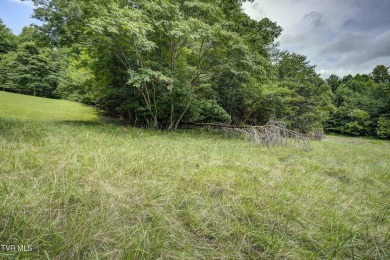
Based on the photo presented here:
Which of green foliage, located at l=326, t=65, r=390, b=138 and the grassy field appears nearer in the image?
the grassy field

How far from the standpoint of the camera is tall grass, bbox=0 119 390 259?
155 cm

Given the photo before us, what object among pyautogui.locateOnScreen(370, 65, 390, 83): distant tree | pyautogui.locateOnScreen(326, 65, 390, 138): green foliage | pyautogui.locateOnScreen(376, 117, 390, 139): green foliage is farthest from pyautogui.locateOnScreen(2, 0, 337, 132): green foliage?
pyautogui.locateOnScreen(370, 65, 390, 83): distant tree

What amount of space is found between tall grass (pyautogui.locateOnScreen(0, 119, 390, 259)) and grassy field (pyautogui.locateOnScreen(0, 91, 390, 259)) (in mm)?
10

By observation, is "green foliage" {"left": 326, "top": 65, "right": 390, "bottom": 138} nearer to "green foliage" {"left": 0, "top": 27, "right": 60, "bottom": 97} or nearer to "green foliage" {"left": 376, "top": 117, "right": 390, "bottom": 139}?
"green foliage" {"left": 376, "top": 117, "right": 390, "bottom": 139}

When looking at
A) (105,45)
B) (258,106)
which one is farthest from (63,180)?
(258,106)

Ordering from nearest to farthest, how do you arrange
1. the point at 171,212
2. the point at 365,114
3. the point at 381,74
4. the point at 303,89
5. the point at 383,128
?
1. the point at 171,212
2. the point at 303,89
3. the point at 383,128
4. the point at 365,114
5. the point at 381,74

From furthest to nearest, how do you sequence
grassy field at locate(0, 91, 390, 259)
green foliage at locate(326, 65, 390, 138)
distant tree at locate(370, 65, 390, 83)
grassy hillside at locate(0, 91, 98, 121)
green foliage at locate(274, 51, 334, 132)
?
1. distant tree at locate(370, 65, 390, 83)
2. green foliage at locate(326, 65, 390, 138)
3. green foliage at locate(274, 51, 334, 132)
4. grassy hillside at locate(0, 91, 98, 121)
5. grassy field at locate(0, 91, 390, 259)

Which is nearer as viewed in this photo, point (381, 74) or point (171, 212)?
point (171, 212)

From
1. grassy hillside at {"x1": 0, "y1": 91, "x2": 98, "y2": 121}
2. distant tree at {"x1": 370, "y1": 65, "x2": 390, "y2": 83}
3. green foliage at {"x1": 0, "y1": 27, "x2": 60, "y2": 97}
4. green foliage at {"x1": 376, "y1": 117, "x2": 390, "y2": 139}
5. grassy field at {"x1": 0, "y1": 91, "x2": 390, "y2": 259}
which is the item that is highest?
distant tree at {"x1": 370, "y1": 65, "x2": 390, "y2": 83}

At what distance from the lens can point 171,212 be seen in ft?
6.81

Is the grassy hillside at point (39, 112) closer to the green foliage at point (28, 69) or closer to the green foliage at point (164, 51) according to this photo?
the green foliage at point (164, 51)

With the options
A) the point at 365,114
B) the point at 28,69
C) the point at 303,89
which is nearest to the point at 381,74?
the point at 365,114

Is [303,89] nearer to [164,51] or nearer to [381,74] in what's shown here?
[164,51]

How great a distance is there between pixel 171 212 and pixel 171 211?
0.06 ft
